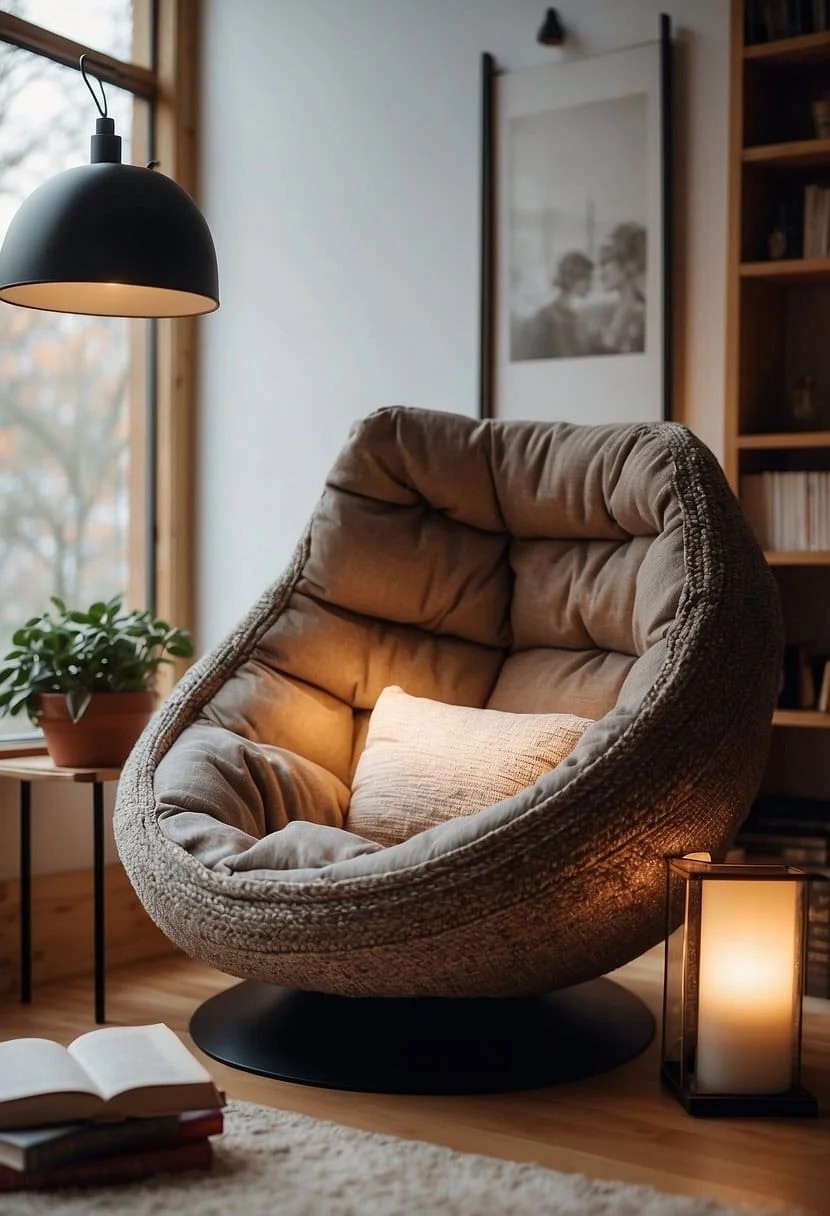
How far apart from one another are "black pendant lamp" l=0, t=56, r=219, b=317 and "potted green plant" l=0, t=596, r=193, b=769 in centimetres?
79

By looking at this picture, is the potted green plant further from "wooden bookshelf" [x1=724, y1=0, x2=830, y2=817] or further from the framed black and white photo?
"wooden bookshelf" [x1=724, y1=0, x2=830, y2=817]

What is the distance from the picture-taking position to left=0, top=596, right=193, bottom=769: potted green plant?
2.71 m

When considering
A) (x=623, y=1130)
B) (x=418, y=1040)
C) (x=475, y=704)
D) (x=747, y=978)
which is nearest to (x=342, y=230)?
(x=475, y=704)

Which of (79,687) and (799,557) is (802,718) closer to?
(799,557)

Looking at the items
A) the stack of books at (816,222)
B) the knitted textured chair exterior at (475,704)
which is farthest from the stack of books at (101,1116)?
the stack of books at (816,222)

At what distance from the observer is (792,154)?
113 inches

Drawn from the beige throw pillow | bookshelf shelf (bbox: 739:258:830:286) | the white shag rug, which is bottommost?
the white shag rug

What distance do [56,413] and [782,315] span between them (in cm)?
171

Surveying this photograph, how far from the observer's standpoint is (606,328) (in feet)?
10.5

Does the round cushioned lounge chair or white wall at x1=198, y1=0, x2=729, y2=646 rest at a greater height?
white wall at x1=198, y1=0, x2=729, y2=646

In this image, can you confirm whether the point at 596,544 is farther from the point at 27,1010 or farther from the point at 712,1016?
the point at 27,1010

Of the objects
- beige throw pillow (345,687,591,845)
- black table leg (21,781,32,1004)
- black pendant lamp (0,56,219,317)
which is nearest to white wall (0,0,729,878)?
black table leg (21,781,32,1004)

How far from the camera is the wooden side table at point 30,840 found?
103 inches

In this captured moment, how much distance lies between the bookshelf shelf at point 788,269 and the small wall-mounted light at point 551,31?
743 millimetres
